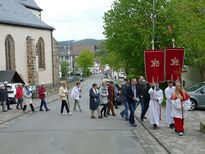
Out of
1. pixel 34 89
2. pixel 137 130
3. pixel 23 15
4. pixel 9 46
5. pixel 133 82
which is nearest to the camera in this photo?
pixel 137 130

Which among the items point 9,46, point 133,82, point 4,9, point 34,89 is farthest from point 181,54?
point 4,9

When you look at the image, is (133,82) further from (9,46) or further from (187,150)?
(9,46)

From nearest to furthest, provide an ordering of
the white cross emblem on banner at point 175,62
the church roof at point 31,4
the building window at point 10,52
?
the white cross emblem on banner at point 175,62 < the building window at point 10,52 < the church roof at point 31,4

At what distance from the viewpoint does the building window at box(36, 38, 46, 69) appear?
37831 millimetres

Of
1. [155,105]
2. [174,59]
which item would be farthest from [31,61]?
[155,105]

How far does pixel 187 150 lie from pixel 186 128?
3.38 meters

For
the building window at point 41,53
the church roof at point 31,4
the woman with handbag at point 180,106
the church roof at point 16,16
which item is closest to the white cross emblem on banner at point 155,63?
the woman with handbag at point 180,106

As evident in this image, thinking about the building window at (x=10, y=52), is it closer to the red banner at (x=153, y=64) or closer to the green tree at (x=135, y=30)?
the green tree at (x=135, y=30)

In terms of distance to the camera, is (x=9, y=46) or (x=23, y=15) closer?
(x=9, y=46)

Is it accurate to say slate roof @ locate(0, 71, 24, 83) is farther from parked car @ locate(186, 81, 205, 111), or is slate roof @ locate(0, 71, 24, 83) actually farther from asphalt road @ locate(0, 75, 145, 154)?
parked car @ locate(186, 81, 205, 111)

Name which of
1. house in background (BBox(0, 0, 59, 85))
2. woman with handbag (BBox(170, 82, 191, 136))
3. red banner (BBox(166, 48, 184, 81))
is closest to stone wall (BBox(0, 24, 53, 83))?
house in background (BBox(0, 0, 59, 85))

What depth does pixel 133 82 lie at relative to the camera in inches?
437

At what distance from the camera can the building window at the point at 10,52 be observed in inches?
1268

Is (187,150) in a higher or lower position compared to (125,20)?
lower
